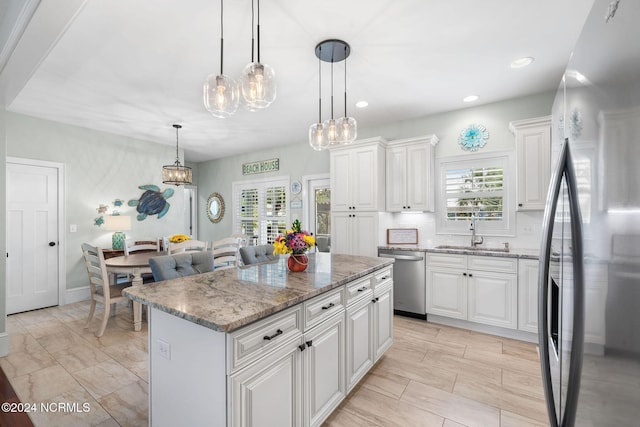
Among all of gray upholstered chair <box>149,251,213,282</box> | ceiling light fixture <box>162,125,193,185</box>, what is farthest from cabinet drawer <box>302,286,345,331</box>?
ceiling light fixture <box>162,125,193,185</box>

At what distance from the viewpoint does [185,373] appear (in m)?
1.39

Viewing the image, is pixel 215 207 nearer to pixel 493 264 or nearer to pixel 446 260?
pixel 446 260

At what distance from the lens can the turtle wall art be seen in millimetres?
5438

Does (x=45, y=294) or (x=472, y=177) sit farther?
(x=45, y=294)

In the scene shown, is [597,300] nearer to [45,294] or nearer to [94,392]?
[94,392]

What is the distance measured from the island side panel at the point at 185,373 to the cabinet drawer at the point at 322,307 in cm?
54

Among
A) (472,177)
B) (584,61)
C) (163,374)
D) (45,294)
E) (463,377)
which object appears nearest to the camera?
(584,61)

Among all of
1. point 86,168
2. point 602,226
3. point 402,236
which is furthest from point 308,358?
point 86,168

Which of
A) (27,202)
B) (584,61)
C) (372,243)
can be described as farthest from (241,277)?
(27,202)

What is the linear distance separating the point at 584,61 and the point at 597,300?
543mm

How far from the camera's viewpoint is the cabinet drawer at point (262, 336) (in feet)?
4.06

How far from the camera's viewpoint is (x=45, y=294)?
14.2ft

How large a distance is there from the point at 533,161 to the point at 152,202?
6151mm

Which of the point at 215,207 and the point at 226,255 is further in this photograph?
the point at 215,207
